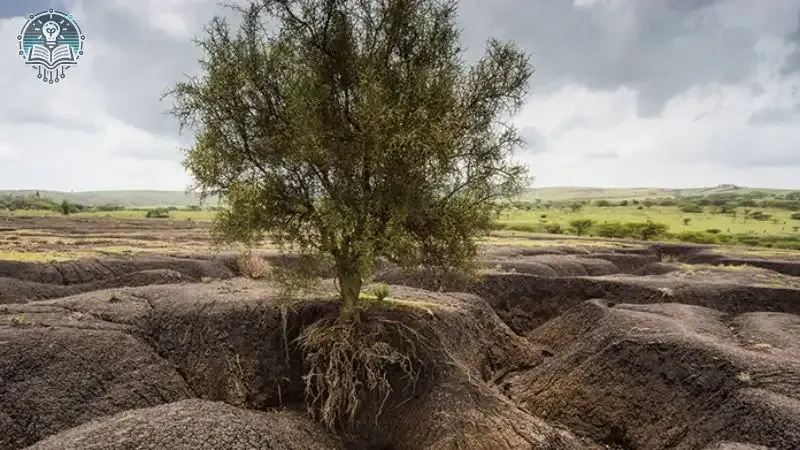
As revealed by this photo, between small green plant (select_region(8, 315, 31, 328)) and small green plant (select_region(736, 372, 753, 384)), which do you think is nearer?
small green plant (select_region(736, 372, 753, 384))

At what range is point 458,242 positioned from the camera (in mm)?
23391

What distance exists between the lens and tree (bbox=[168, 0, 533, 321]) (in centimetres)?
2119

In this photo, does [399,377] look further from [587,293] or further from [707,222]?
[707,222]

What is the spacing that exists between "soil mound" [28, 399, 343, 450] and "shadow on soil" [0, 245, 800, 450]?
0.19ft

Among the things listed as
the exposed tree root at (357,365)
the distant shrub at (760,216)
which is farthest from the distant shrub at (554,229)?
the exposed tree root at (357,365)

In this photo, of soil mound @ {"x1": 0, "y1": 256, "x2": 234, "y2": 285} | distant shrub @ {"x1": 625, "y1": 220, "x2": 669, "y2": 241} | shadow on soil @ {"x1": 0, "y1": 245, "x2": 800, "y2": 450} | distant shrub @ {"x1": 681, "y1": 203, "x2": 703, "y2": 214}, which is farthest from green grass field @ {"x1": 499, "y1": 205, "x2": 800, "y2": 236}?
shadow on soil @ {"x1": 0, "y1": 245, "x2": 800, "y2": 450}

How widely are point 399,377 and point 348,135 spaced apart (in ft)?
30.0

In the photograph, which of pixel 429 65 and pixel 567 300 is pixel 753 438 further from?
pixel 567 300

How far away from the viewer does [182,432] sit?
52.6ft

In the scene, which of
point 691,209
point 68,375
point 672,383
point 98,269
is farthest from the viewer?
point 691,209

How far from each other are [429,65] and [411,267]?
750 centimetres

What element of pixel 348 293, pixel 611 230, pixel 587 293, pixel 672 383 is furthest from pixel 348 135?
pixel 611 230

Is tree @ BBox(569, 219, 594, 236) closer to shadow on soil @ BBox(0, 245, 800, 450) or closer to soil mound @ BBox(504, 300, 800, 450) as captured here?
shadow on soil @ BBox(0, 245, 800, 450)

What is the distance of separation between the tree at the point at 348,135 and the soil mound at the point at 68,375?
554cm
